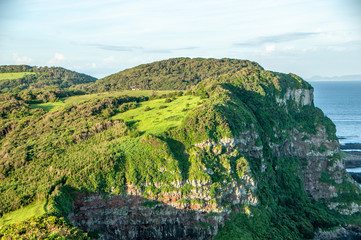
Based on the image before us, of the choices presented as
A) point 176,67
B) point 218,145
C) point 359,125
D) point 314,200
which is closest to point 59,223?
point 218,145

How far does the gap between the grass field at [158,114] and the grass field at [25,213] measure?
22037mm

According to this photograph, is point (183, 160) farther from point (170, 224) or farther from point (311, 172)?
point (311, 172)

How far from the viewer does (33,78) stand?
16225 centimetres

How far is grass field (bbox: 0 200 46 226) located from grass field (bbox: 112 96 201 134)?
2204 cm

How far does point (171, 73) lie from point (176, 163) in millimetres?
118533

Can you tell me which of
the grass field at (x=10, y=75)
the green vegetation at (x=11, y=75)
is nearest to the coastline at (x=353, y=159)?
the green vegetation at (x=11, y=75)

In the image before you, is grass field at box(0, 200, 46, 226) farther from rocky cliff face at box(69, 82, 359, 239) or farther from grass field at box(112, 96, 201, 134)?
grass field at box(112, 96, 201, 134)

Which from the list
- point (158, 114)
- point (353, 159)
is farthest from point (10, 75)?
point (353, 159)

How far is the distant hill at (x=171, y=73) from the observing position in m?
152

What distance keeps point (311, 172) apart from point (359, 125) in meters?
105

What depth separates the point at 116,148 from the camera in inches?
2078

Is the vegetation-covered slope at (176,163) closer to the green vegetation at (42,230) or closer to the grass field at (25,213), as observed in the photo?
the green vegetation at (42,230)

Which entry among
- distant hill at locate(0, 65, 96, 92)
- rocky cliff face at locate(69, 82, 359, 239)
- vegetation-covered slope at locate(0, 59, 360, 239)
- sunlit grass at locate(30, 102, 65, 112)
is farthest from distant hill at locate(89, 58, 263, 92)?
rocky cliff face at locate(69, 82, 359, 239)

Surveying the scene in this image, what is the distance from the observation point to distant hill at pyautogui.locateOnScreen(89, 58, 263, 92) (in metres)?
152
